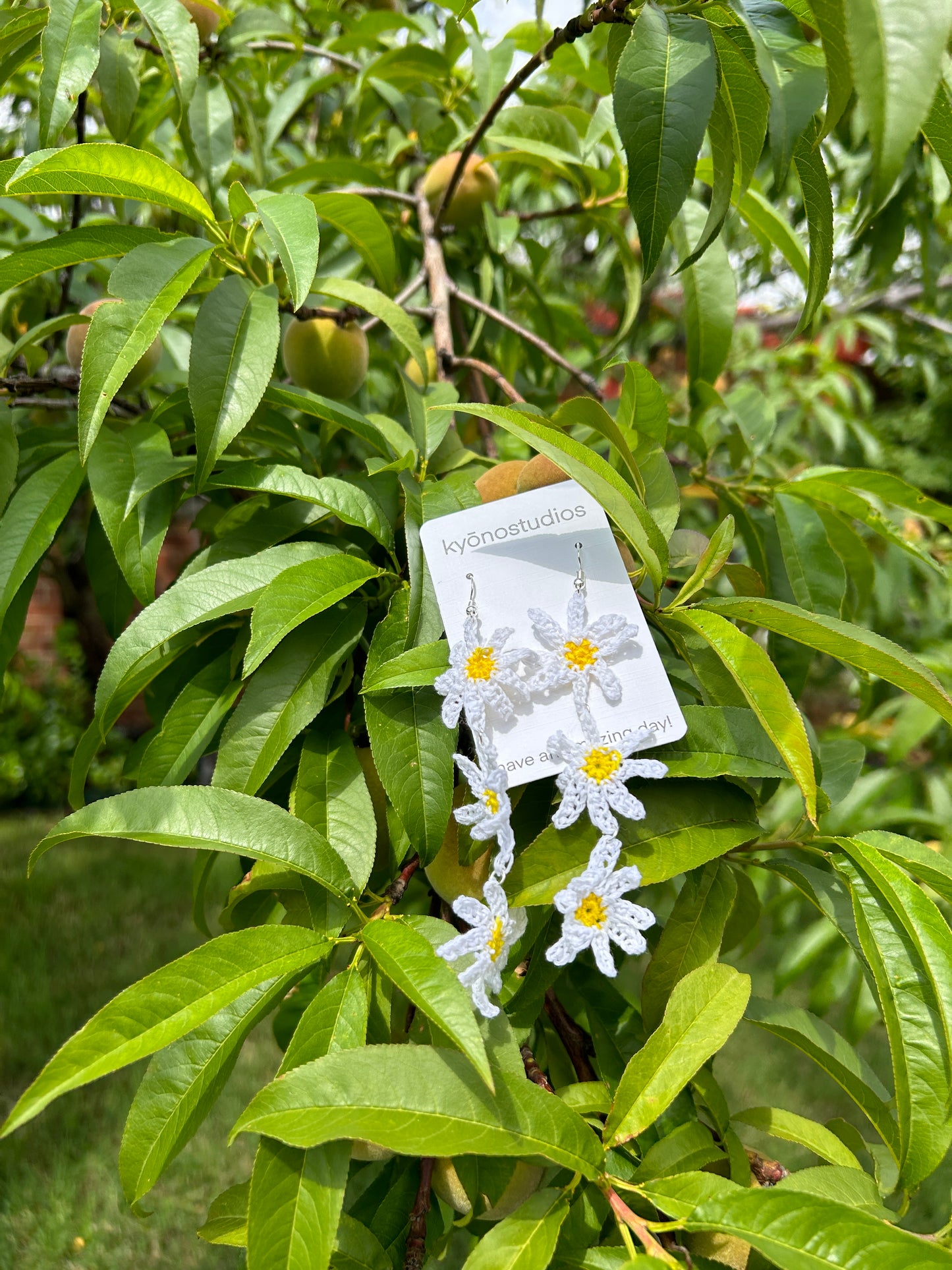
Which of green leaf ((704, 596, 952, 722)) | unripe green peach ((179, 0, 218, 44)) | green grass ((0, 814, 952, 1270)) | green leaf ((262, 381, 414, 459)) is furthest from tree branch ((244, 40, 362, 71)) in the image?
green grass ((0, 814, 952, 1270))

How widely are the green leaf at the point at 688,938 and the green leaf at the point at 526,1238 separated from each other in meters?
0.14

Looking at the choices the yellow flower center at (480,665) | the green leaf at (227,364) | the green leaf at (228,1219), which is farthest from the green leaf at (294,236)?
the green leaf at (228,1219)

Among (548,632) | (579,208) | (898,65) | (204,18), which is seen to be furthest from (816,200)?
(204,18)

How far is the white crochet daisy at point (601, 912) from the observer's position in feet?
1.61

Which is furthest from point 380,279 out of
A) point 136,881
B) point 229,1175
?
point 136,881

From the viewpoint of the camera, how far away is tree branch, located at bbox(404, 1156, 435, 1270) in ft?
1.86

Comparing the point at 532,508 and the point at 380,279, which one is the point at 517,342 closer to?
the point at 380,279

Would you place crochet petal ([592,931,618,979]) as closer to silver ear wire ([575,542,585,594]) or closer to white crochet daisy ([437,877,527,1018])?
white crochet daisy ([437,877,527,1018])

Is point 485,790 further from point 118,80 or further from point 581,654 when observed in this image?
point 118,80

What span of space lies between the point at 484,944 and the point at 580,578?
0.23 meters

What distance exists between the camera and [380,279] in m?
0.90

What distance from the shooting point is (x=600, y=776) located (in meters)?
0.52

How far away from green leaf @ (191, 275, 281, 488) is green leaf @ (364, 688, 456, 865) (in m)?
0.20

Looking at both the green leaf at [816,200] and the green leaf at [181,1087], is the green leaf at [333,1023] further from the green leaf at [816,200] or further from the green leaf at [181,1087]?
the green leaf at [816,200]
